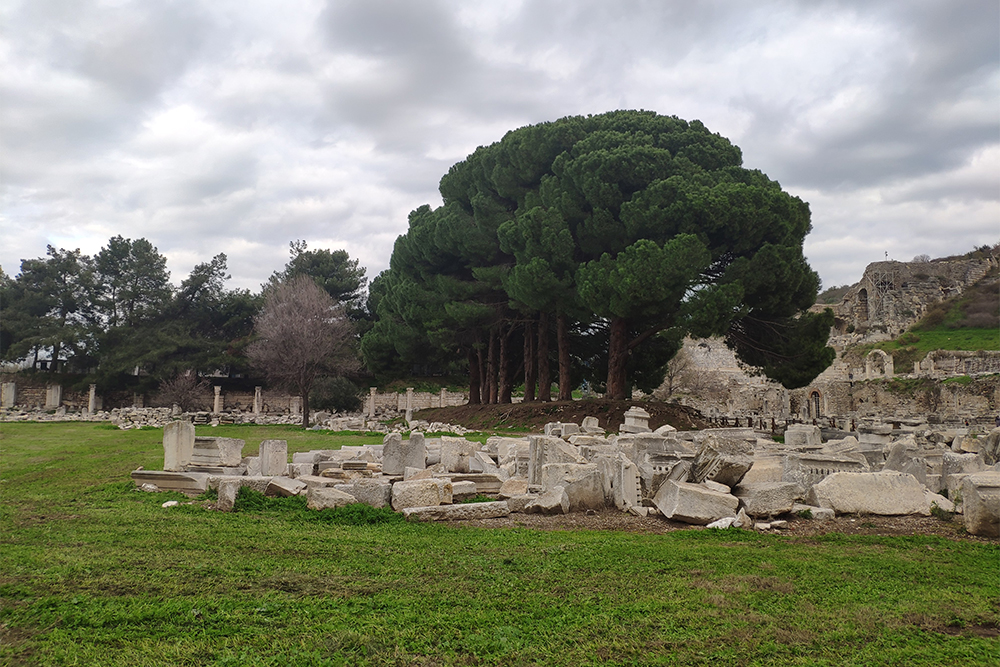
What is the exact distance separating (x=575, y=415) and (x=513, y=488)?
40.2ft

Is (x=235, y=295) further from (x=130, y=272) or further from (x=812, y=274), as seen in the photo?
(x=812, y=274)

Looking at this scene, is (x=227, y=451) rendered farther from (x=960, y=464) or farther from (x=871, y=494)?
(x=960, y=464)

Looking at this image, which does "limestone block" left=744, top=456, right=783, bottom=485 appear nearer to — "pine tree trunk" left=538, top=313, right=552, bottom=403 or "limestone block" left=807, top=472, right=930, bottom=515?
"limestone block" left=807, top=472, right=930, bottom=515

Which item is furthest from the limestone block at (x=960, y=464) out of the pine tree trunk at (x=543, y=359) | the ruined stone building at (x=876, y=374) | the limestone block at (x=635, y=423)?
the ruined stone building at (x=876, y=374)

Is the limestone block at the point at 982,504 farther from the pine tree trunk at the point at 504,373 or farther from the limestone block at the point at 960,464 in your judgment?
the pine tree trunk at the point at 504,373

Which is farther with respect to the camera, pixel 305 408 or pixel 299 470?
pixel 305 408

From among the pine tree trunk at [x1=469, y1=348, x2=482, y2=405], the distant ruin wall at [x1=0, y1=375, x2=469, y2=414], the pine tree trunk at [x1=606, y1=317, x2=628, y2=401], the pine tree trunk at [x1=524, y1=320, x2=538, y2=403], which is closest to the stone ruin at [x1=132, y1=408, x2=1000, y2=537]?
the pine tree trunk at [x1=606, y1=317, x2=628, y2=401]

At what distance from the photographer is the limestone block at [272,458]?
31.8ft

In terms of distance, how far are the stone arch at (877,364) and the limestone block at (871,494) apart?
1354 inches

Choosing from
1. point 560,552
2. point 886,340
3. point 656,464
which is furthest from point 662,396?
point 560,552

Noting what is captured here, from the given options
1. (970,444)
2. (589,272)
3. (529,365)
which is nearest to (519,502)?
(970,444)

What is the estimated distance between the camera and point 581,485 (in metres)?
7.54

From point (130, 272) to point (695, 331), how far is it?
4246 centimetres

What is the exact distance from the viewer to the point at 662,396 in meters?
45.2
